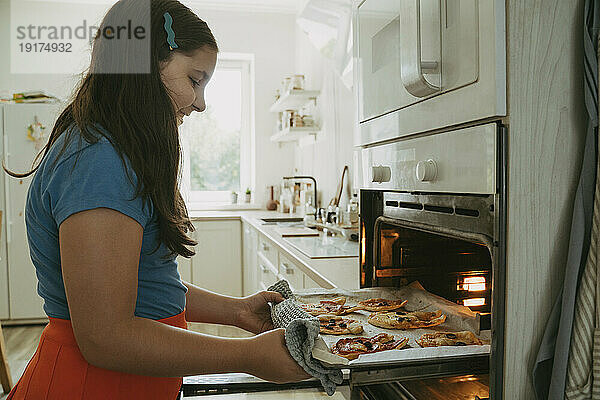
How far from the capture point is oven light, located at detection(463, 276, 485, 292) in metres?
1.14

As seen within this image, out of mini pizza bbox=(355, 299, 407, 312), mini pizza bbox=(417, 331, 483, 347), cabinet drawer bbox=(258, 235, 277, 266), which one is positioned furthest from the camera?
cabinet drawer bbox=(258, 235, 277, 266)

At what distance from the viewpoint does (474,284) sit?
1.16 metres

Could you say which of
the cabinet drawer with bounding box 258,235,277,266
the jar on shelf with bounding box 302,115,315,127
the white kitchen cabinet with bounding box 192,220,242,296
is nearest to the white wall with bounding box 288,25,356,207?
the jar on shelf with bounding box 302,115,315,127

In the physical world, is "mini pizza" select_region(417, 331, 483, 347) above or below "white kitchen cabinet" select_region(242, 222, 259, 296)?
above

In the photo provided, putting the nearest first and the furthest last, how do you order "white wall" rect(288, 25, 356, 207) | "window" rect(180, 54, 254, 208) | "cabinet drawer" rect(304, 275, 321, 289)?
"cabinet drawer" rect(304, 275, 321, 289) → "white wall" rect(288, 25, 356, 207) → "window" rect(180, 54, 254, 208)

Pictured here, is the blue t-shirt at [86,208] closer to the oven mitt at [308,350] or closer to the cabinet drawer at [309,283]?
the oven mitt at [308,350]

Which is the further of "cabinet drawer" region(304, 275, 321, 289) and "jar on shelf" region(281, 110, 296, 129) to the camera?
"jar on shelf" region(281, 110, 296, 129)

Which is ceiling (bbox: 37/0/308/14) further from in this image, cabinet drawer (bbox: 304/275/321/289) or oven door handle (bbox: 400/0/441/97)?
oven door handle (bbox: 400/0/441/97)

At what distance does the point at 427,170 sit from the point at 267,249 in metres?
2.39

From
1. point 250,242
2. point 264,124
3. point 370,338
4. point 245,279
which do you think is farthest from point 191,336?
point 264,124

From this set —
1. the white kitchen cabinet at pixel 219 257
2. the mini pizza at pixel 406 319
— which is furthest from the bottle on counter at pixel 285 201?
the mini pizza at pixel 406 319

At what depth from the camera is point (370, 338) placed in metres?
0.94

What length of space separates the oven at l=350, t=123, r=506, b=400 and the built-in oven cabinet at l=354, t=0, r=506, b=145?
0.12 ft

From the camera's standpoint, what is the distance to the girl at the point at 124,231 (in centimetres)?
76
